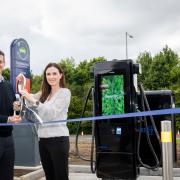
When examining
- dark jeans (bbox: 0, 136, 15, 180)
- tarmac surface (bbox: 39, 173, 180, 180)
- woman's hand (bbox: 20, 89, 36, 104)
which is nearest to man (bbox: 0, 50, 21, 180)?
dark jeans (bbox: 0, 136, 15, 180)

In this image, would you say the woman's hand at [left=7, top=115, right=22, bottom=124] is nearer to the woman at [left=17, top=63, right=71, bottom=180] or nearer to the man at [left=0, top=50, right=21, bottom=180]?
the man at [left=0, top=50, right=21, bottom=180]

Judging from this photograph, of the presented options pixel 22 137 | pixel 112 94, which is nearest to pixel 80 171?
pixel 22 137

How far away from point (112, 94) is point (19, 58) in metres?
2.74

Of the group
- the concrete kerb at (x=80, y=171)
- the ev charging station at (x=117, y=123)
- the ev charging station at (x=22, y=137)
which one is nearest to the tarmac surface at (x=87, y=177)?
the concrete kerb at (x=80, y=171)

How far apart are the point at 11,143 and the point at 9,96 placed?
0.47m

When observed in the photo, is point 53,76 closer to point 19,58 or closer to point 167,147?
point 167,147

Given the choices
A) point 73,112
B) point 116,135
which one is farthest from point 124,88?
point 73,112

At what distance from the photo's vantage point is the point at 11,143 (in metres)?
3.97

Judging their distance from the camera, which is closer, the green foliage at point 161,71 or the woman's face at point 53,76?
the woman's face at point 53,76

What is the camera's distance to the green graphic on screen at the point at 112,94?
6441 millimetres

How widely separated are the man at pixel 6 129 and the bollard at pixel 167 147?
1.39 metres

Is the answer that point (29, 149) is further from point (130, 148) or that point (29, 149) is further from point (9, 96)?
point (9, 96)

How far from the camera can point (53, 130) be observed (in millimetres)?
3779

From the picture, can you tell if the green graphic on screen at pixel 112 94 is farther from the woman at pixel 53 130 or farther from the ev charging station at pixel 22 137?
the woman at pixel 53 130
